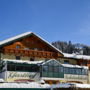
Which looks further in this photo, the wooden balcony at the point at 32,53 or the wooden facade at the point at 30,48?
the wooden facade at the point at 30,48

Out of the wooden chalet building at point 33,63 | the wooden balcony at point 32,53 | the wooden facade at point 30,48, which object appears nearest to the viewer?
the wooden chalet building at point 33,63

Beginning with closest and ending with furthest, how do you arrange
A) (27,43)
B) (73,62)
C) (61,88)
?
1. (61,88)
2. (27,43)
3. (73,62)

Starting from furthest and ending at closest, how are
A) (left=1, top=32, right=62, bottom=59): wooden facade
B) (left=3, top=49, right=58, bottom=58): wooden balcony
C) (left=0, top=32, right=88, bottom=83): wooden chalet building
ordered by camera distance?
(left=1, top=32, right=62, bottom=59): wooden facade
(left=3, top=49, right=58, bottom=58): wooden balcony
(left=0, top=32, right=88, bottom=83): wooden chalet building

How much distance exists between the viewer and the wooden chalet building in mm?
39500

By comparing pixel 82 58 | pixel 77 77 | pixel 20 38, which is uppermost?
pixel 20 38

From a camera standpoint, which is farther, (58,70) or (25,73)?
(58,70)

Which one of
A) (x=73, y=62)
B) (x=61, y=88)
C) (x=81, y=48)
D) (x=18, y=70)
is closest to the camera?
(x=61, y=88)

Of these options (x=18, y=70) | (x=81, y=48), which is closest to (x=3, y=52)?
(x=18, y=70)

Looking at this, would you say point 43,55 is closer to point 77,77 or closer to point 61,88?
point 77,77

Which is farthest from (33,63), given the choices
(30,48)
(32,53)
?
(30,48)

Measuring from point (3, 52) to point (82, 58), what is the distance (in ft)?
58.9

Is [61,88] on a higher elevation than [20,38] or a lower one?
lower

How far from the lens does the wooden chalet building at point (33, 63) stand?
39.5 meters

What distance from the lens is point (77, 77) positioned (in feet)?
150
